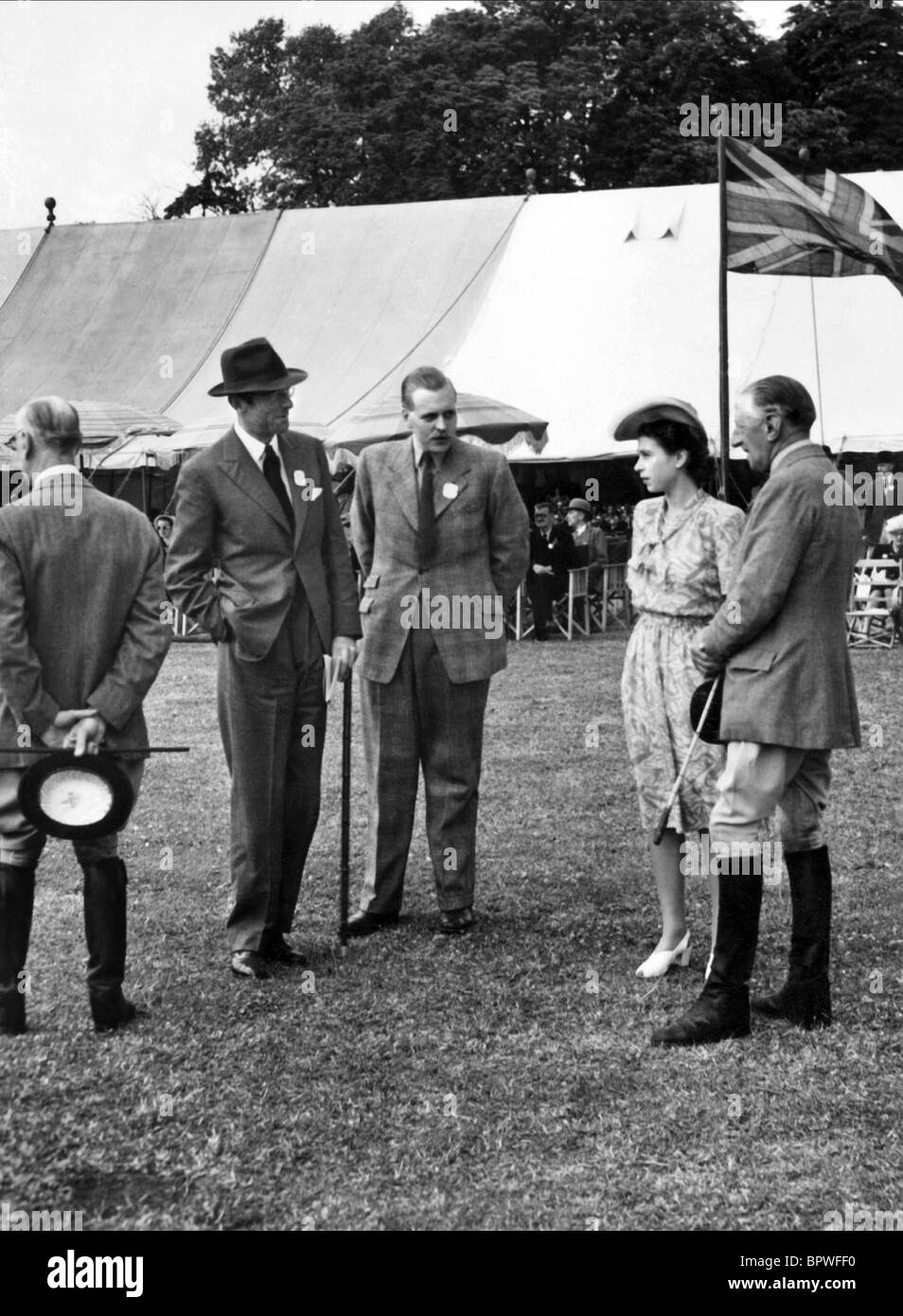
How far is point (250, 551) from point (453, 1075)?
6.69ft

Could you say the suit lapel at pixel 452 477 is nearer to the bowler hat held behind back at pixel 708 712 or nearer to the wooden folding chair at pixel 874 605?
the bowler hat held behind back at pixel 708 712

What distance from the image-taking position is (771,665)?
488 cm

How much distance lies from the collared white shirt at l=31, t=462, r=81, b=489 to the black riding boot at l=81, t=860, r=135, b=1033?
3.77 feet

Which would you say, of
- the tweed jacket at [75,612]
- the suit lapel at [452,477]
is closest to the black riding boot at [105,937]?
the tweed jacket at [75,612]

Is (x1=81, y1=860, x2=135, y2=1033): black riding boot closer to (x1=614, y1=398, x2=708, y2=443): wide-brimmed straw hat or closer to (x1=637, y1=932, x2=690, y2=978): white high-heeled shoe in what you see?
(x1=637, y1=932, x2=690, y2=978): white high-heeled shoe

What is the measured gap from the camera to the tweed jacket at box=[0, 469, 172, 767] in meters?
4.91

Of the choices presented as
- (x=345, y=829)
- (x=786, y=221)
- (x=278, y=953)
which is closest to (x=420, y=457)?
(x=345, y=829)

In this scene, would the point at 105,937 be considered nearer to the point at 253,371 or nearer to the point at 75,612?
the point at 75,612

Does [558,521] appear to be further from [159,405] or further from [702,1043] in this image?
[702,1043]

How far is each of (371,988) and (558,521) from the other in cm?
1400

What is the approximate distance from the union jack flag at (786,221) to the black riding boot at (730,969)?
10110mm

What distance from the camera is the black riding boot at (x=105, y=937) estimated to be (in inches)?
198

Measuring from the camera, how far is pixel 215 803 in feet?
29.1

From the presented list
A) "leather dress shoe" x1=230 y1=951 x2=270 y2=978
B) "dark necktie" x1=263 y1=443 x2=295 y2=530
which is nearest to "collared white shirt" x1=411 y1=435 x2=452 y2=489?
"dark necktie" x1=263 y1=443 x2=295 y2=530
